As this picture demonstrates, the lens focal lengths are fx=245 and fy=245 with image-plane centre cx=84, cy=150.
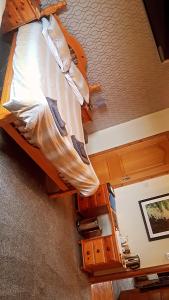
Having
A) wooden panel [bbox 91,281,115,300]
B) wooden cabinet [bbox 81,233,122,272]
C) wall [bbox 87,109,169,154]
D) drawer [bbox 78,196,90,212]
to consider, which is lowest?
wooden panel [bbox 91,281,115,300]

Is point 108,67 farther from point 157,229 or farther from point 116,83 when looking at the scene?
point 157,229

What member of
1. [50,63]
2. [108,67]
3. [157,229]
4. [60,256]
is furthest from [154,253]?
[50,63]

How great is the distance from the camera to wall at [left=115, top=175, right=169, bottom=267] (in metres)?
3.16

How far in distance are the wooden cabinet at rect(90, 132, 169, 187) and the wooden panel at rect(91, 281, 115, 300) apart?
110 centimetres

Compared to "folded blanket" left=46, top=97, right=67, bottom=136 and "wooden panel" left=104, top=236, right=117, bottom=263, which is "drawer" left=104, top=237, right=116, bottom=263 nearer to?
"wooden panel" left=104, top=236, right=117, bottom=263

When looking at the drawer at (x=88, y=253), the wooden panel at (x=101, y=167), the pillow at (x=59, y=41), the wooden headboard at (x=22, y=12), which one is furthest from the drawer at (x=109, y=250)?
the wooden headboard at (x=22, y=12)

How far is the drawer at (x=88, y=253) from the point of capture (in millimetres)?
2350

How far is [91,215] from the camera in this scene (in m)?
2.82

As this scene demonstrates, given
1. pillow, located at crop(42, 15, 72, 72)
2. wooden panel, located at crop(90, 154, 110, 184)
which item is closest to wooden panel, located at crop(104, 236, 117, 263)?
wooden panel, located at crop(90, 154, 110, 184)

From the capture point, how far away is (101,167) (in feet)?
9.99

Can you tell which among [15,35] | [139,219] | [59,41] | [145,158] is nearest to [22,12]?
[15,35]

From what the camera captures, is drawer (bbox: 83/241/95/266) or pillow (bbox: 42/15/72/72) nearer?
pillow (bbox: 42/15/72/72)

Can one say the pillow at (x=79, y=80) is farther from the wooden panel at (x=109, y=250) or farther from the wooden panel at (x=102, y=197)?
the wooden panel at (x=109, y=250)

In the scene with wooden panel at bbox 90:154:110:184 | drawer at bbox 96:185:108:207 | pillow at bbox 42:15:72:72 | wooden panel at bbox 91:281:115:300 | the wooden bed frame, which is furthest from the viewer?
wooden panel at bbox 90:154:110:184
